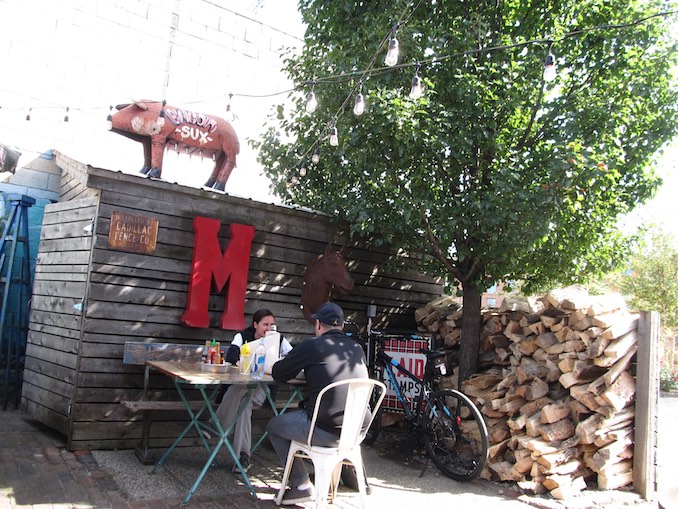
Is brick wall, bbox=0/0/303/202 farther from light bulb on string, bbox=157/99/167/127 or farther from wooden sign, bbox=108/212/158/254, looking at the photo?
wooden sign, bbox=108/212/158/254

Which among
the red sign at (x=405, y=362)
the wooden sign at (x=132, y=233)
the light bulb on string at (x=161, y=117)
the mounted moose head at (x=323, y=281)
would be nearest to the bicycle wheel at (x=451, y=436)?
the red sign at (x=405, y=362)

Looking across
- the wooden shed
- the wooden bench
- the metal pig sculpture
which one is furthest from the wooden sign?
the wooden bench

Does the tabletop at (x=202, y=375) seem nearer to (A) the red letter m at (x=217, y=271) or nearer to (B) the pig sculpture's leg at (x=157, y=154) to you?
(A) the red letter m at (x=217, y=271)

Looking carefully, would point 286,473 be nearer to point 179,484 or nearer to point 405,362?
point 179,484

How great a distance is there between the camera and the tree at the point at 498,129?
5.36 m

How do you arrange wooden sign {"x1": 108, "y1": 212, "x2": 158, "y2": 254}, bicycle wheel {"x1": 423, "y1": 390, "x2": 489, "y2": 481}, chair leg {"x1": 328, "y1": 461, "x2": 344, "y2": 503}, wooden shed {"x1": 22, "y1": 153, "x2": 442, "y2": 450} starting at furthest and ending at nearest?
bicycle wheel {"x1": 423, "y1": 390, "x2": 489, "y2": 481}, wooden sign {"x1": 108, "y1": 212, "x2": 158, "y2": 254}, wooden shed {"x1": 22, "y1": 153, "x2": 442, "y2": 450}, chair leg {"x1": 328, "y1": 461, "x2": 344, "y2": 503}

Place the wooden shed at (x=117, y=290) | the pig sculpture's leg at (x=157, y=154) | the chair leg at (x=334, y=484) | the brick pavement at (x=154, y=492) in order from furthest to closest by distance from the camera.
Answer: the pig sculpture's leg at (x=157, y=154) → the wooden shed at (x=117, y=290) → the chair leg at (x=334, y=484) → the brick pavement at (x=154, y=492)

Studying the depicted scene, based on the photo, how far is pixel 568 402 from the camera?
206 inches

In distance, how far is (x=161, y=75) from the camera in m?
8.76

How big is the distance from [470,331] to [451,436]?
4.53 feet

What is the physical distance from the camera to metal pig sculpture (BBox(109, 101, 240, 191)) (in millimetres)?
6066

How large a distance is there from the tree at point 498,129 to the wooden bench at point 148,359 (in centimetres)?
236

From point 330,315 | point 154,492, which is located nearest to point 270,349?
point 330,315

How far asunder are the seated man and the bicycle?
1.50 meters
